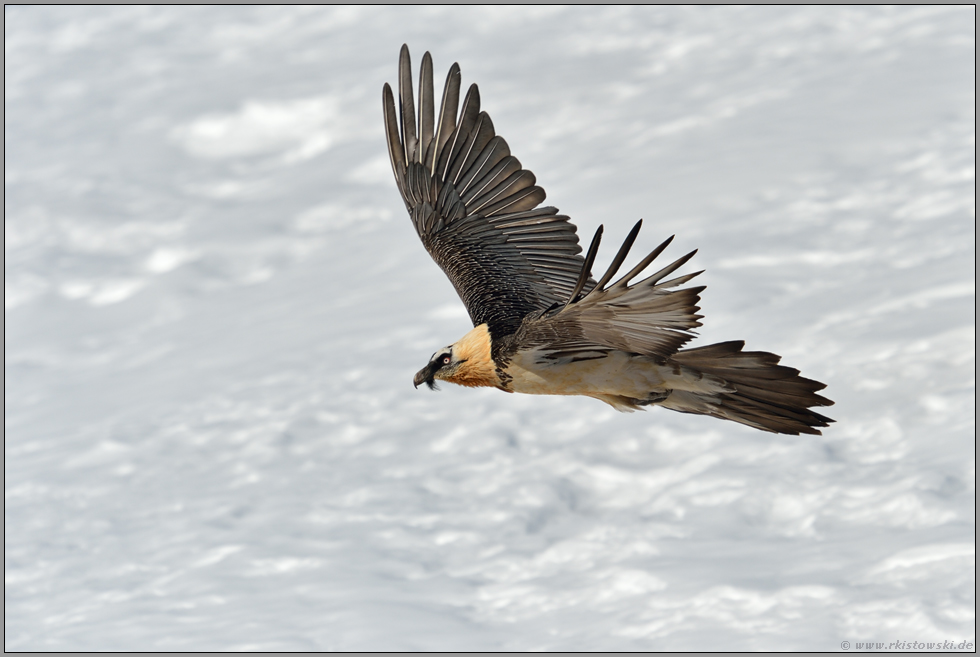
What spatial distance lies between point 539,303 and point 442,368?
1813mm

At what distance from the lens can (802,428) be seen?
725 cm

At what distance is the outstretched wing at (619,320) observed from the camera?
591 centimetres

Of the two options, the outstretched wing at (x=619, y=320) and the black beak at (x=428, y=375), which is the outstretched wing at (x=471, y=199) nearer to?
the black beak at (x=428, y=375)

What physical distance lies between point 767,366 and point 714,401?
0.52m

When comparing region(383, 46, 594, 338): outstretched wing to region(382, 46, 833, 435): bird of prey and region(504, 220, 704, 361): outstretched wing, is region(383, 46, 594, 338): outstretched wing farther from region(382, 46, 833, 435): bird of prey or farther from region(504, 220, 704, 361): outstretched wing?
region(504, 220, 704, 361): outstretched wing

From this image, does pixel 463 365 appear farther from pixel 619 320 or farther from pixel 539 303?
pixel 539 303

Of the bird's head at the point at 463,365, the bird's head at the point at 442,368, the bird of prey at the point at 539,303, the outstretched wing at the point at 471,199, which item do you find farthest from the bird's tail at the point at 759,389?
the outstretched wing at the point at 471,199

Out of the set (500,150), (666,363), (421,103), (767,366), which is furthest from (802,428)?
(421,103)

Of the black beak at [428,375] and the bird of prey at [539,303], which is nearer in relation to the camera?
the bird of prey at [539,303]

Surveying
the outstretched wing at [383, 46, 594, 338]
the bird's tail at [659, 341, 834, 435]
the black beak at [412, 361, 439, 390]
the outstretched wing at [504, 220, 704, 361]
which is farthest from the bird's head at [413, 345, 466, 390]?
the outstretched wing at [383, 46, 594, 338]

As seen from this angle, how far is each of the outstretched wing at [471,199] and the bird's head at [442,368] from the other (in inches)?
73.0

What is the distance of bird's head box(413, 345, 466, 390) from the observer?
7.51 metres

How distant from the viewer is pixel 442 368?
7.54 meters

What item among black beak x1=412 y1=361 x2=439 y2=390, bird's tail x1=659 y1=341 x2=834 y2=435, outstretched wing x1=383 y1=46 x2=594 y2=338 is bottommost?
bird's tail x1=659 y1=341 x2=834 y2=435
